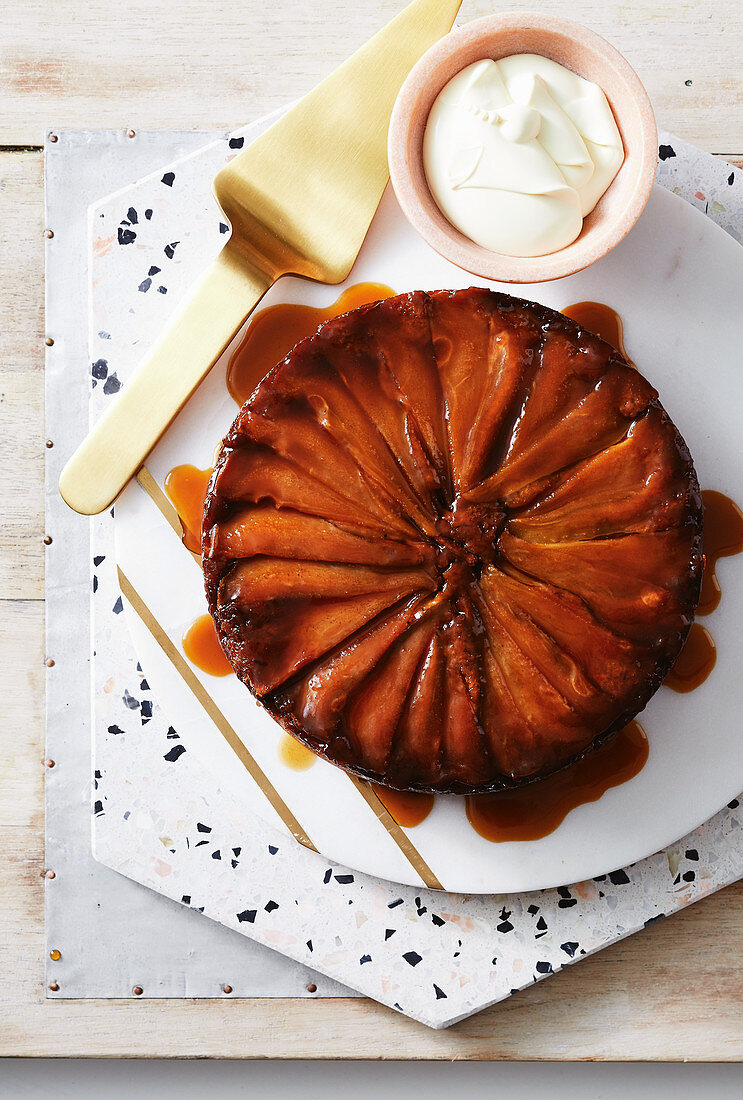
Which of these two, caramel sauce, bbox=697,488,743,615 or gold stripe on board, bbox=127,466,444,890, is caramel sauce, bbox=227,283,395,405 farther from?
caramel sauce, bbox=697,488,743,615

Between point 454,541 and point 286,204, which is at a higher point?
point 286,204

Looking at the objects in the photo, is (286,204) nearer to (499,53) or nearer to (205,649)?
(499,53)

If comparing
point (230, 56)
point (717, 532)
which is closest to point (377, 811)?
point (717, 532)

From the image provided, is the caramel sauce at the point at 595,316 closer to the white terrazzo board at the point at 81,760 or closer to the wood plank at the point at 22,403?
the white terrazzo board at the point at 81,760

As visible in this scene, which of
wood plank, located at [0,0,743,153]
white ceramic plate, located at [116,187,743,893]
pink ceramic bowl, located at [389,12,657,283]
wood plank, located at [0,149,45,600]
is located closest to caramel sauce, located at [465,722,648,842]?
white ceramic plate, located at [116,187,743,893]

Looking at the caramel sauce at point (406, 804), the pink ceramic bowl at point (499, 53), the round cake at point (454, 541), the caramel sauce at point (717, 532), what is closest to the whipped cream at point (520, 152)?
the pink ceramic bowl at point (499, 53)
